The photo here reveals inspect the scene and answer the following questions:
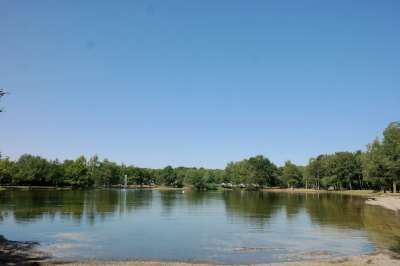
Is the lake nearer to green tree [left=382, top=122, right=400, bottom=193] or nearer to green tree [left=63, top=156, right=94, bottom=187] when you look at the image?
green tree [left=382, top=122, right=400, bottom=193]

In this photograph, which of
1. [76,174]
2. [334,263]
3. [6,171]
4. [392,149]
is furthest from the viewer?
[76,174]

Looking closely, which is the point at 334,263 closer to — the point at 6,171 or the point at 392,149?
the point at 392,149

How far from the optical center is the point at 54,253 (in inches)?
1147

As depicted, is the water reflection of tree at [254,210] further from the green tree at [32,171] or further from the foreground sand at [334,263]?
the green tree at [32,171]

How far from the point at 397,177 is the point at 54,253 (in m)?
111

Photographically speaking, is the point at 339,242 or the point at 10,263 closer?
the point at 10,263

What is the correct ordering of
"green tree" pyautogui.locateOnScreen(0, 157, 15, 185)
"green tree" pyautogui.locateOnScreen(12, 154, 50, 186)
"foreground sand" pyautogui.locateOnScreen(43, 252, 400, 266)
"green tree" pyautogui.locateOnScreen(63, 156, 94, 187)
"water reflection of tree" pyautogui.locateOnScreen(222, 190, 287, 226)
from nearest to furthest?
1. "foreground sand" pyautogui.locateOnScreen(43, 252, 400, 266)
2. "water reflection of tree" pyautogui.locateOnScreen(222, 190, 287, 226)
3. "green tree" pyautogui.locateOnScreen(0, 157, 15, 185)
4. "green tree" pyautogui.locateOnScreen(12, 154, 50, 186)
5. "green tree" pyautogui.locateOnScreen(63, 156, 94, 187)

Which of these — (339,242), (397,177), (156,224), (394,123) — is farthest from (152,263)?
(394,123)

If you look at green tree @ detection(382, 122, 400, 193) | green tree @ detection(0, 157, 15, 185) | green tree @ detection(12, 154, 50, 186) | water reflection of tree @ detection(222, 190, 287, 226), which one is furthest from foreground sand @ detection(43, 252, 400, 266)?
green tree @ detection(12, 154, 50, 186)

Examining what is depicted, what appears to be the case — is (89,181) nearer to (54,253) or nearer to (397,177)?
(397,177)

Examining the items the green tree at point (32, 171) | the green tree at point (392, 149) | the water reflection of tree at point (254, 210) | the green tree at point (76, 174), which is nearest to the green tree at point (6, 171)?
the green tree at point (32, 171)

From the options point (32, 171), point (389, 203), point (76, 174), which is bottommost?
point (389, 203)

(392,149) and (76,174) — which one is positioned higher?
(392,149)

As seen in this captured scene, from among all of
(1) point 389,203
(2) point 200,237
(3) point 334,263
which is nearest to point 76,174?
(1) point 389,203
